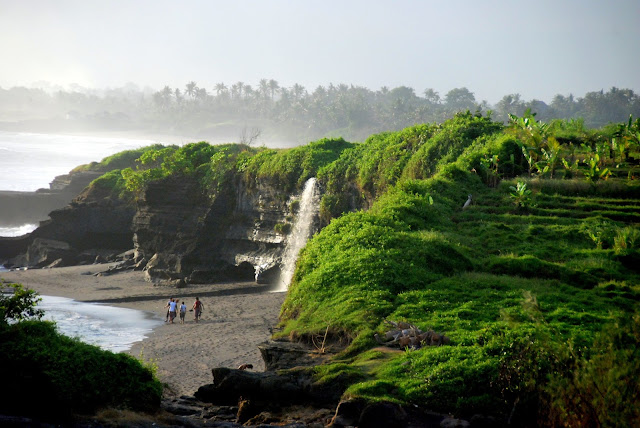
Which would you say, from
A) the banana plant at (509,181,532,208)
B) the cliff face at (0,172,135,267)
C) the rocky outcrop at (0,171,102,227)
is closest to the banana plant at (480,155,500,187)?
the banana plant at (509,181,532,208)

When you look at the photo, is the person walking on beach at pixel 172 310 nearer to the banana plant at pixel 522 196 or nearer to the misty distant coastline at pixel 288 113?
the banana plant at pixel 522 196

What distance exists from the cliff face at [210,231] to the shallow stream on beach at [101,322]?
7.32 metres

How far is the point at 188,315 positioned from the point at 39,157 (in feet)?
281

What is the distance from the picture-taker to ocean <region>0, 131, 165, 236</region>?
88.1 meters

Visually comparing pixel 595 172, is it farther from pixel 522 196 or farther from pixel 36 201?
pixel 36 201

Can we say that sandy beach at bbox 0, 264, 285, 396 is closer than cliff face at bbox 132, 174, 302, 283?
Yes

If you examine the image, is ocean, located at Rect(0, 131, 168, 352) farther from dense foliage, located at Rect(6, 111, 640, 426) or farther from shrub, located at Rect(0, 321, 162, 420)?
dense foliage, located at Rect(6, 111, 640, 426)

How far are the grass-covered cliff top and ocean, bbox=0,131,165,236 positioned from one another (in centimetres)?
6735

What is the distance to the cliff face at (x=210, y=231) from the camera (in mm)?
37500

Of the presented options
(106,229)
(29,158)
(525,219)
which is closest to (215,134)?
(29,158)

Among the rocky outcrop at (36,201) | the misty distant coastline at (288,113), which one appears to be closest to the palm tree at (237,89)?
the misty distant coastline at (288,113)

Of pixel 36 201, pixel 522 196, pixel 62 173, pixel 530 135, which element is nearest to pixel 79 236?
pixel 36 201

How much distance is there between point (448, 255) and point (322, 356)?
5532 millimetres

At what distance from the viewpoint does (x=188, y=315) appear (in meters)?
30.8
